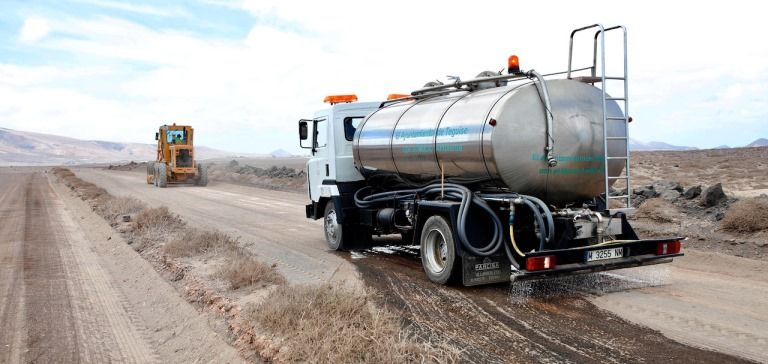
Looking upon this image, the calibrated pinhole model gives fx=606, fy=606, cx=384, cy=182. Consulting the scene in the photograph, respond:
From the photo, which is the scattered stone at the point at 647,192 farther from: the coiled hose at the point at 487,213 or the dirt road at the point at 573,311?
the coiled hose at the point at 487,213

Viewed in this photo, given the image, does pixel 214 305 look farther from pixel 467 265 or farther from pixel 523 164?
pixel 523 164

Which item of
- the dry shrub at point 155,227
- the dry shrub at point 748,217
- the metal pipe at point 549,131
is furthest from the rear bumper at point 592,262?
the dry shrub at point 155,227

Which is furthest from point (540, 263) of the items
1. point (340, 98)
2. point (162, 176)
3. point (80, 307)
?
point (162, 176)

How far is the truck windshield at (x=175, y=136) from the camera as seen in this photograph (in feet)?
120

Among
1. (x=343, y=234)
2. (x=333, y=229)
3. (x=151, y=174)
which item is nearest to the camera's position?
(x=343, y=234)

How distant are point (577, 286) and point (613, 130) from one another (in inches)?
86.5

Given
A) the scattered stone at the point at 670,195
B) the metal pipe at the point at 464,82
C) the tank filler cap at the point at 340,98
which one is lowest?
the scattered stone at the point at 670,195

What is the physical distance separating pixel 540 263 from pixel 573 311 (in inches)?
26.1

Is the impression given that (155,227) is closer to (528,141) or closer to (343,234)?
(343,234)

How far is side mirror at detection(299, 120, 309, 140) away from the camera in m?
13.1

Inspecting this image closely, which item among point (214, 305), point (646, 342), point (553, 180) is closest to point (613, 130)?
point (553, 180)

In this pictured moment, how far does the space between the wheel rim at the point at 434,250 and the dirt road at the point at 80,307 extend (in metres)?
3.36

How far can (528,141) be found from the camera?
7828mm

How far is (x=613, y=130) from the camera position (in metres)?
8.26
